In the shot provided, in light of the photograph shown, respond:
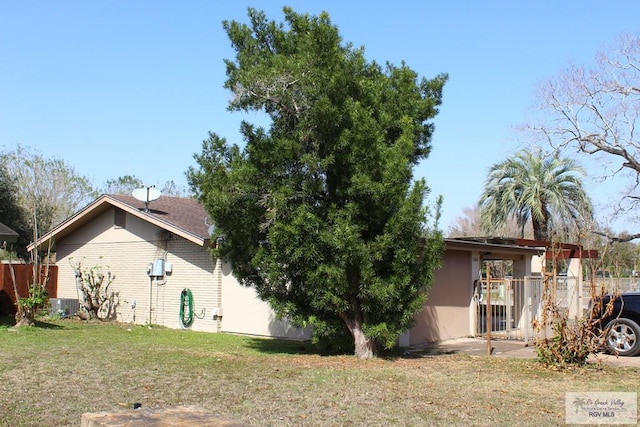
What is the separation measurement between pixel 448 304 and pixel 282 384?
7.93 metres

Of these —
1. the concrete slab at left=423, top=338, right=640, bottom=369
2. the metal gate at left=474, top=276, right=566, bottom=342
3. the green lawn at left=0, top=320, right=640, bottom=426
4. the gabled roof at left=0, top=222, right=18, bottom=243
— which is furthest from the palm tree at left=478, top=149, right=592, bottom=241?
the gabled roof at left=0, top=222, right=18, bottom=243

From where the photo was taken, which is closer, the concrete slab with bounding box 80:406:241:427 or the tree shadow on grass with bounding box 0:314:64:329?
the concrete slab with bounding box 80:406:241:427

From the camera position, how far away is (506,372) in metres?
10.5

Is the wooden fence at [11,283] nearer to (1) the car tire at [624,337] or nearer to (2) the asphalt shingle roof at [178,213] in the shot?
(2) the asphalt shingle roof at [178,213]

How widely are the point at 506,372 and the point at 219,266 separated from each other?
880 centimetres

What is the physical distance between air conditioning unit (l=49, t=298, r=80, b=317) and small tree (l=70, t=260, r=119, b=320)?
337 mm

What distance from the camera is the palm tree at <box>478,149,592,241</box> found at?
25750mm

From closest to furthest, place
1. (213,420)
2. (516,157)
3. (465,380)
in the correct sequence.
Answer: (213,420) → (465,380) → (516,157)

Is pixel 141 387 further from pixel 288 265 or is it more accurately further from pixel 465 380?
pixel 465 380

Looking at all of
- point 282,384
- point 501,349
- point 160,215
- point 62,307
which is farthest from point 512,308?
point 62,307

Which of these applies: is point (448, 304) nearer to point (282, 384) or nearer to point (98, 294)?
point (282, 384)

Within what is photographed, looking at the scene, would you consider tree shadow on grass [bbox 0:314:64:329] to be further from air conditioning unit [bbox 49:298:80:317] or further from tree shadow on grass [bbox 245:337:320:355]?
tree shadow on grass [bbox 245:337:320:355]

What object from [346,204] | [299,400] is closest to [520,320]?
[346,204]

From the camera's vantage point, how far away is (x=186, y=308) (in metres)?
17.8
